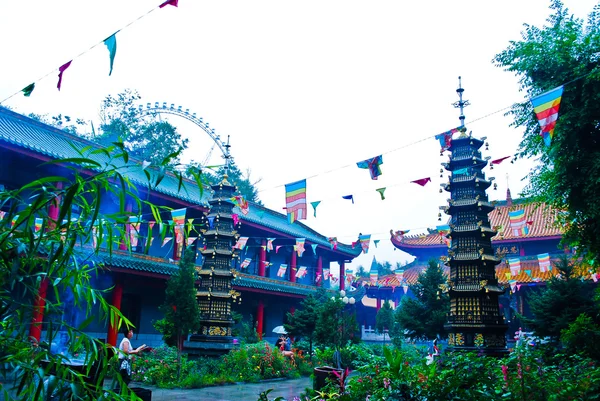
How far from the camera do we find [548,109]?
8094 mm

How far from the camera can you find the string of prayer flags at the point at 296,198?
13633 mm

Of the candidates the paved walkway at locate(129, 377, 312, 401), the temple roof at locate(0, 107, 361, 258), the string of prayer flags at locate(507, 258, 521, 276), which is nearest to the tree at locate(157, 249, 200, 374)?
the paved walkway at locate(129, 377, 312, 401)

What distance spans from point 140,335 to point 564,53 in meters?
17.4

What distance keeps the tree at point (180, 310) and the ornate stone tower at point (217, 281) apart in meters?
1.75

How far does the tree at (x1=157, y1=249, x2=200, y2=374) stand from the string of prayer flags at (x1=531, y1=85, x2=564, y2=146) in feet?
34.3

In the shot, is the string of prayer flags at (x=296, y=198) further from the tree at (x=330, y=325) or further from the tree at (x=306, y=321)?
the tree at (x=306, y=321)

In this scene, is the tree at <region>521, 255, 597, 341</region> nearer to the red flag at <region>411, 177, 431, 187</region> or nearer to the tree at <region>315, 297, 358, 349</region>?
the tree at <region>315, 297, 358, 349</region>

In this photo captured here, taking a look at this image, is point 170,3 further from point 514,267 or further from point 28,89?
point 514,267

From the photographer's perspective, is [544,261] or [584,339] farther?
[544,261]

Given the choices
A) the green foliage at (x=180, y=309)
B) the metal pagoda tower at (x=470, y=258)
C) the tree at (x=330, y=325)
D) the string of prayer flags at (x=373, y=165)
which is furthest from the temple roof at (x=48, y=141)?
the metal pagoda tower at (x=470, y=258)

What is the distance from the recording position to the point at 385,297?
32219 mm

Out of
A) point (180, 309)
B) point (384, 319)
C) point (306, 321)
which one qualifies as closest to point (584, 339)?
point (180, 309)

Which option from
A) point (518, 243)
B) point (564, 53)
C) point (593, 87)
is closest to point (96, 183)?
point (593, 87)

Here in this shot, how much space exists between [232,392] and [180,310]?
325 centimetres
